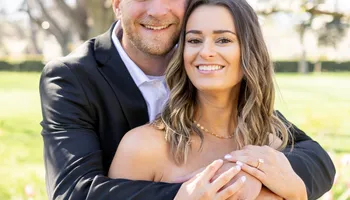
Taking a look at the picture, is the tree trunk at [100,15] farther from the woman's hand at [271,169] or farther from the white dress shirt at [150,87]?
the woman's hand at [271,169]

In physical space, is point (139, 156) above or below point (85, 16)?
above

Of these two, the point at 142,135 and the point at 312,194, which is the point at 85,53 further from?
the point at 312,194

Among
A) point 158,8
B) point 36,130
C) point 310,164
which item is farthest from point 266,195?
point 36,130

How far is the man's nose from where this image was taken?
11.1 feet

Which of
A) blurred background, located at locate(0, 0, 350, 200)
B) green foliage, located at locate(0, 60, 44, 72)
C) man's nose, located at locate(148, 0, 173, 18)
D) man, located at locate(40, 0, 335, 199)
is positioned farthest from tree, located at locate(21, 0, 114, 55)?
green foliage, located at locate(0, 60, 44, 72)

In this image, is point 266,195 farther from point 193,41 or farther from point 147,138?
point 193,41

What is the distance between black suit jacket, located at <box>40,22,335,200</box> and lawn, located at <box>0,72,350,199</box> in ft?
1.80

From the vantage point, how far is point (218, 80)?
2928 mm

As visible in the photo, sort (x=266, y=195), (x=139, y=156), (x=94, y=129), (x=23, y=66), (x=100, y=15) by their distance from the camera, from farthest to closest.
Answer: (x=23, y=66), (x=100, y=15), (x=94, y=129), (x=139, y=156), (x=266, y=195)

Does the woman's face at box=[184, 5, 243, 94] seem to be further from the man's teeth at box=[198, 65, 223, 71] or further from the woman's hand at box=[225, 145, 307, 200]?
the woman's hand at box=[225, 145, 307, 200]

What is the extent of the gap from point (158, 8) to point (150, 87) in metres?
0.45

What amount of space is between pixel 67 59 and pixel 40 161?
247 inches

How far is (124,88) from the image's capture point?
3373 millimetres

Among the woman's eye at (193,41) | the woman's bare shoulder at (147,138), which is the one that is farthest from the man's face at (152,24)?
the woman's bare shoulder at (147,138)
